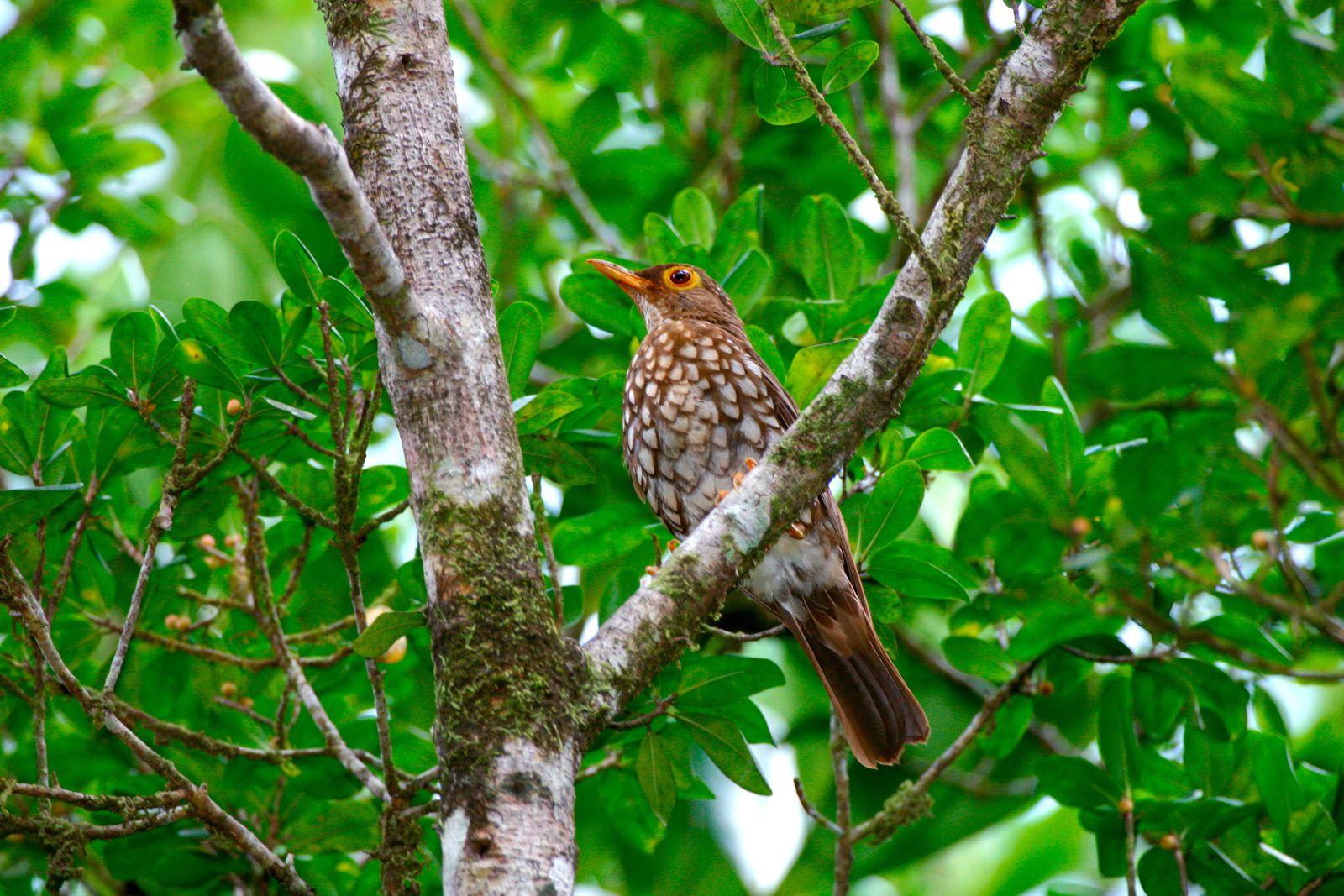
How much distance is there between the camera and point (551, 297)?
18.0ft

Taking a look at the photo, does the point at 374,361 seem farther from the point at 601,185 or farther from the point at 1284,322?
the point at 601,185

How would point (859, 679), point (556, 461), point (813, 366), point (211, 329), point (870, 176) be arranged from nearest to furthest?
point (870, 176) < point (211, 329) < point (556, 461) < point (813, 366) < point (859, 679)

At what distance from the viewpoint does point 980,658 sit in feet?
12.0

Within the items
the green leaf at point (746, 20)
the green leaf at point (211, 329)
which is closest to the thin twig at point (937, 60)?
the green leaf at point (746, 20)

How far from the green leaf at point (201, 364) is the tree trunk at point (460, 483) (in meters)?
0.69

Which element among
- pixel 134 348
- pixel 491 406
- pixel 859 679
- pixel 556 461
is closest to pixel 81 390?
pixel 134 348

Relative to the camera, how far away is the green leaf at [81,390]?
3.04m

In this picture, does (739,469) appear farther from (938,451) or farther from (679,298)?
(938,451)

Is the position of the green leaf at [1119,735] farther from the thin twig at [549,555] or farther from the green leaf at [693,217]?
the green leaf at [693,217]

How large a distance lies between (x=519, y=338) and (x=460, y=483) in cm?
105

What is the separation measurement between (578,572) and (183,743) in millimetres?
1600

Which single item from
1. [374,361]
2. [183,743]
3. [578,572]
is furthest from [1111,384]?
[183,743]

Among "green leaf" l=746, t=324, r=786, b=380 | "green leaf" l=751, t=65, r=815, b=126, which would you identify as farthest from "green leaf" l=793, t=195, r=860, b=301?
"green leaf" l=751, t=65, r=815, b=126

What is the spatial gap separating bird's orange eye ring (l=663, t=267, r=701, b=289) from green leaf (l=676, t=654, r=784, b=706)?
1.67 meters
